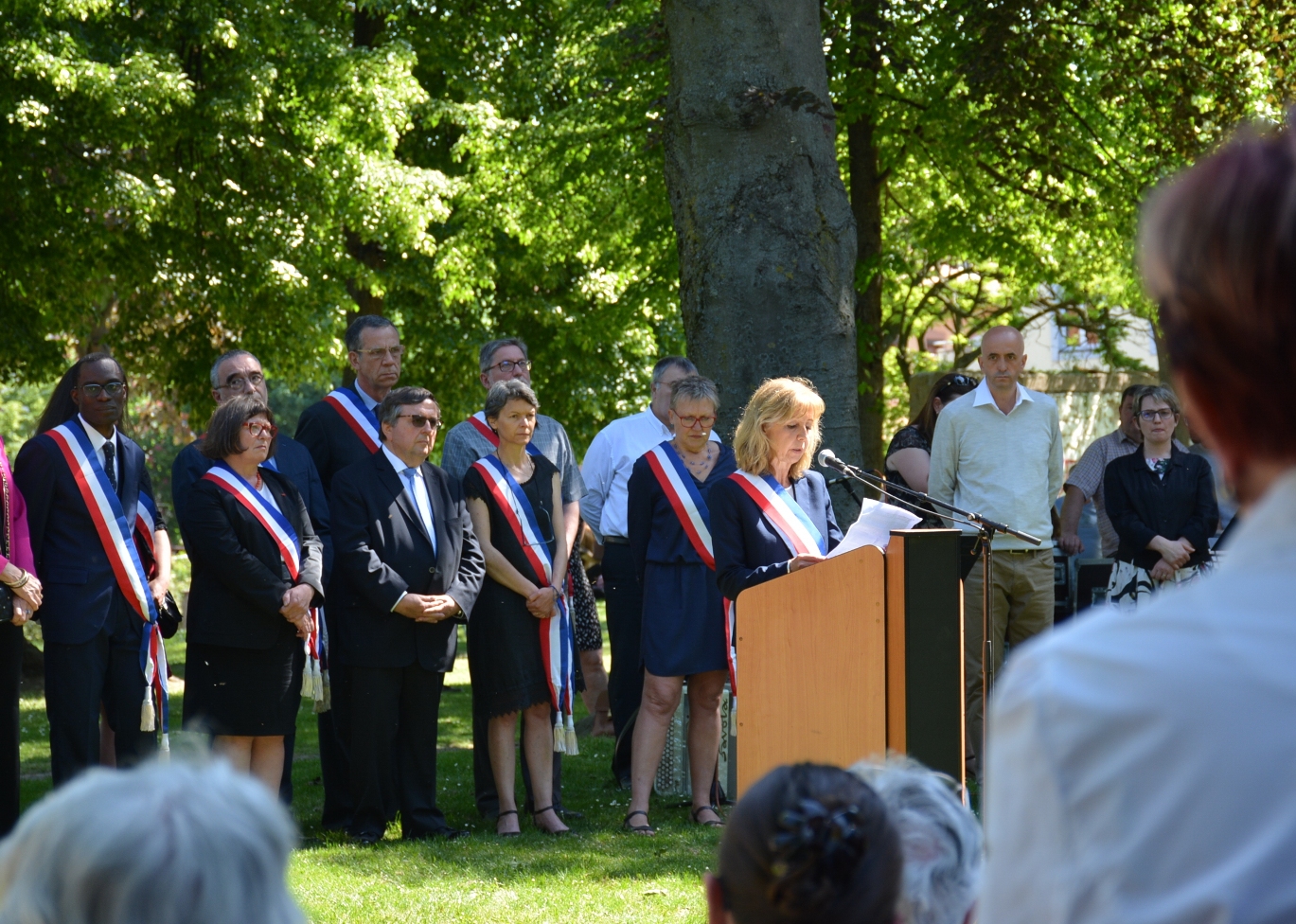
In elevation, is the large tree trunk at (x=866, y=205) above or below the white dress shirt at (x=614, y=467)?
above

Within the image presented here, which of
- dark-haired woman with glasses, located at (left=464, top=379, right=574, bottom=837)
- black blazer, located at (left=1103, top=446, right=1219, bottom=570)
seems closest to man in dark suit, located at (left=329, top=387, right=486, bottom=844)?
dark-haired woman with glasses, located at (left=464, top=379, right=574, bottom=837)

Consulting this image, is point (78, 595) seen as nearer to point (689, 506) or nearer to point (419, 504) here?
point (419, 504)

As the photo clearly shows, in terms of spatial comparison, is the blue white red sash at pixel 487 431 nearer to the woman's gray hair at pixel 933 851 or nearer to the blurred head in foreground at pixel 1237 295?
the woman's gray hair at pixel 933 851

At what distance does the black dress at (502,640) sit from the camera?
6910 millimetres

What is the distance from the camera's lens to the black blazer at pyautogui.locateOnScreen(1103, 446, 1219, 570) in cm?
844

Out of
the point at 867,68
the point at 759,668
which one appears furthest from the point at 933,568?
the point at 867,68

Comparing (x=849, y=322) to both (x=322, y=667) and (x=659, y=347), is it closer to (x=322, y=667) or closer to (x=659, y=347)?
(x=322, y=667)

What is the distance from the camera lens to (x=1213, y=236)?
1.05 meters

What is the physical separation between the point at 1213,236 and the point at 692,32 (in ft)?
21.0

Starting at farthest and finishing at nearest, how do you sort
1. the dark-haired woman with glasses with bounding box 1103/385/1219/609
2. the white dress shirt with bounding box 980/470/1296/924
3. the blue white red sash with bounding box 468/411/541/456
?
1. the dark-haired woman with glasses with bounding box 1103/385/1219/609
2. the blue white red sash with bounding box 468/411/541/456
3. the white dress shirt with bounding box 980/470/1296/924

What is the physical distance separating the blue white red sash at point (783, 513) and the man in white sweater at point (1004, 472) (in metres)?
2.10

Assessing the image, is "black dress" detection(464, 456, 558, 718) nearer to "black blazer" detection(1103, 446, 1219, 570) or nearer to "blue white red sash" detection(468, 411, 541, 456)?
"blue white red sash" detection(468, 411, 541, 456)

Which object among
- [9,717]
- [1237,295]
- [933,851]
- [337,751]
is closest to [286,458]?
[337,751]

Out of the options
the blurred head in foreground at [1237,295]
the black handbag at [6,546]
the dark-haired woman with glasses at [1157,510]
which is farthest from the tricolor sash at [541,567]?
the blurred head in foreground at [1237,295]
